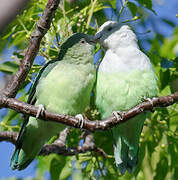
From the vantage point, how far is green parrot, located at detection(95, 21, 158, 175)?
320 centimetres

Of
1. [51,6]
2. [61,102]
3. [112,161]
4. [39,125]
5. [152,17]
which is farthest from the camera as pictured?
[152,17]

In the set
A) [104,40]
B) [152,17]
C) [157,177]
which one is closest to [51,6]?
[104,40]

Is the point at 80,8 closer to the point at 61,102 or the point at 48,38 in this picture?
the point at 48,38

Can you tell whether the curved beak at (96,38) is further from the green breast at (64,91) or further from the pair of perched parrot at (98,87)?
the green breast at (64,91)

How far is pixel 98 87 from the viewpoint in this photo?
10.9 feet

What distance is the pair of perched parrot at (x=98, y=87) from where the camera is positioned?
10.4ft

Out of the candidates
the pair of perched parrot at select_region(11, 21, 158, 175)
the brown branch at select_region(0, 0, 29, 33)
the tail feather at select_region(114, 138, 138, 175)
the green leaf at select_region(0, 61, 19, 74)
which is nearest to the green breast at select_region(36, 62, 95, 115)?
the pair of perched parrot at select_region(11, 21, 158, 175)

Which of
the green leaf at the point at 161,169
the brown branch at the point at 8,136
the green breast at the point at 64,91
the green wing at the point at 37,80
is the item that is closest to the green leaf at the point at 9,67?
the green wing at the point at 37,80

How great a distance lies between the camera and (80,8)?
3799 mm

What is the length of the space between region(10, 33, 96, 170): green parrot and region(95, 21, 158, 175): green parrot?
148mm

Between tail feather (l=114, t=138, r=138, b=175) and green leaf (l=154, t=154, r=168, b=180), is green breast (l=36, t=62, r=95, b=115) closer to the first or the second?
tail feather (l=114, t=138, r=138, b=175)

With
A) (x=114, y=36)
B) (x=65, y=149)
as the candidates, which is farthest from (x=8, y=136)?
(x=114, y=36)

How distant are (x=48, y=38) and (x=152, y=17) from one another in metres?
1.86

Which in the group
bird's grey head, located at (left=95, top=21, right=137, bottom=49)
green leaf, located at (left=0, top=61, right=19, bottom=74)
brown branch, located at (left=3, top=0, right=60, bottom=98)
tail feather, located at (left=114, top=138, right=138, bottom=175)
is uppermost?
brown branch, located at (left=3, top=0, right=60, bottom=98)
